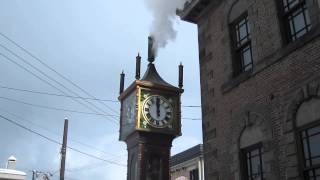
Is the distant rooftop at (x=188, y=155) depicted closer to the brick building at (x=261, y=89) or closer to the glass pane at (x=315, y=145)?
the brick building at (x=261, y=89)

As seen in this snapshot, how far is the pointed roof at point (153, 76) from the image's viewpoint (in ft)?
51.6

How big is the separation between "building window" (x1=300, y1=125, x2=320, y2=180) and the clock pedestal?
6288mm

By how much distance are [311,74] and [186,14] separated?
6072 millimetres

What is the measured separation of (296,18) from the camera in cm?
1006

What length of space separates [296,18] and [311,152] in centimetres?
307

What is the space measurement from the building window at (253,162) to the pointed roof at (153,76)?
551 centimetres

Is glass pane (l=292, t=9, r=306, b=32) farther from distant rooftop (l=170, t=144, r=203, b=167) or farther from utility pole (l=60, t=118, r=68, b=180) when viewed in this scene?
distant rooftop (l=170, t=144, r=203, b=167)

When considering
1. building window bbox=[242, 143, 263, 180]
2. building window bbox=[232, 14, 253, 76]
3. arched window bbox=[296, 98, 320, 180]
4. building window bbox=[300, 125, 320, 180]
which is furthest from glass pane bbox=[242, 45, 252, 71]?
building window bbox=[300, 125, 320, 180]

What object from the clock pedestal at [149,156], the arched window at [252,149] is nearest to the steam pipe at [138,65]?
the clock pedestal at [149,156]

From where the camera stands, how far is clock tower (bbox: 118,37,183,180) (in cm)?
1450

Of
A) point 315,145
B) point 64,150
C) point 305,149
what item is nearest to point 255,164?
point 305,149

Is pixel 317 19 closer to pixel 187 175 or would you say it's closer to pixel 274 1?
pixel 274 1

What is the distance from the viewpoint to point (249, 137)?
10594 mm

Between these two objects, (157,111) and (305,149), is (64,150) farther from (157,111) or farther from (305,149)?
(305,149)
